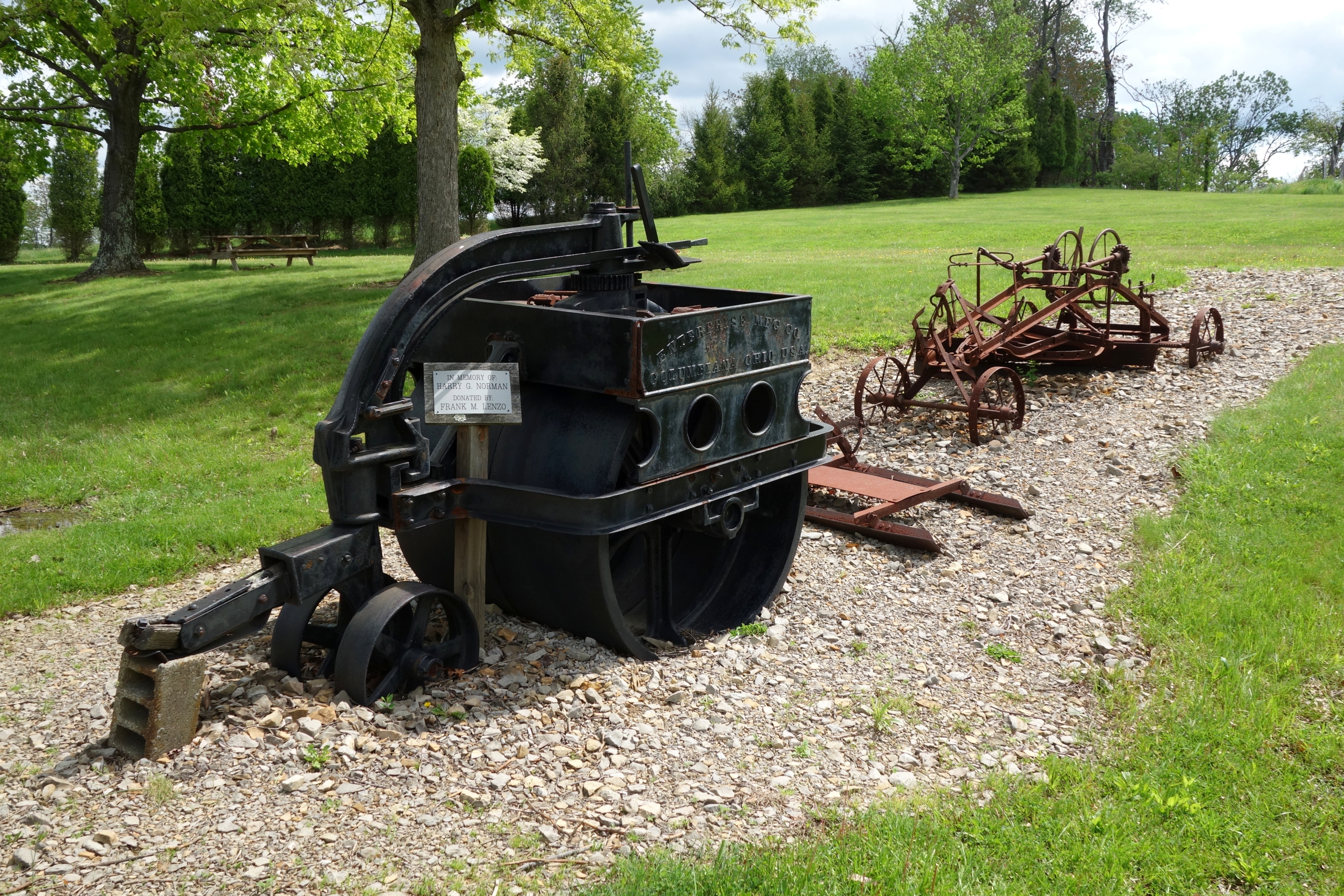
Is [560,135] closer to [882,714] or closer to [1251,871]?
[882,714]

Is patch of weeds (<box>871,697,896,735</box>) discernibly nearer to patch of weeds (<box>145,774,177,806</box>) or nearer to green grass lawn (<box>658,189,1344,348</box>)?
patch of weeds (<box>145,774,177,806</box>)

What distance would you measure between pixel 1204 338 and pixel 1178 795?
8.68m

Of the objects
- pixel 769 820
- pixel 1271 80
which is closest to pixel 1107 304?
pixel 769 820

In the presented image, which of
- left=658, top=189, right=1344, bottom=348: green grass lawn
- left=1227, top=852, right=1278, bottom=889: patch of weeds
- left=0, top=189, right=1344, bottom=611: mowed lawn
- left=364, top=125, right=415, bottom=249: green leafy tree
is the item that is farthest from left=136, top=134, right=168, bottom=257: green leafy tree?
left=1227, top=852, right=1278, bottom=889: patch of weeds

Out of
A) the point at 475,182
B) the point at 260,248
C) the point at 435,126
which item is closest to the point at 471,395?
the point at 435,126

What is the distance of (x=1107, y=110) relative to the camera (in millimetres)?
62875

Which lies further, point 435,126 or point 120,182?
point 120,182

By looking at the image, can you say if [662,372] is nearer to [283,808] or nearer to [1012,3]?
[283,808]

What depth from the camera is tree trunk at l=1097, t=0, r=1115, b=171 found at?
6072 cm

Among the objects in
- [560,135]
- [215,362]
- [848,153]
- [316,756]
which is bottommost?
[316,756]

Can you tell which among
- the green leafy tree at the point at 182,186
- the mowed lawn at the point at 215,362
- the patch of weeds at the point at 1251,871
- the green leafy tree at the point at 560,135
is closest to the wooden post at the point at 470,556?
the mowed lawn at the point at 215,362

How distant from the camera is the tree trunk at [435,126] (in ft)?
46.3

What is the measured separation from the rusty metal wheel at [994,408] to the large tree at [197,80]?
1018 centimetres

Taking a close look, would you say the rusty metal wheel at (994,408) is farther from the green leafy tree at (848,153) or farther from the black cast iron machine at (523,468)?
the green leafy tree at (848,153)
